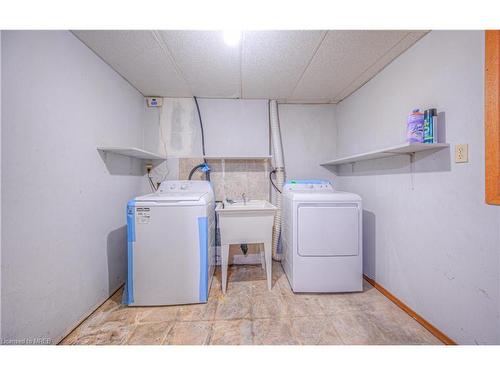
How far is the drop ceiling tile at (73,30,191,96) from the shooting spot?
151cm

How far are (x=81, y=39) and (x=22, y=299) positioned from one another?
1.86m

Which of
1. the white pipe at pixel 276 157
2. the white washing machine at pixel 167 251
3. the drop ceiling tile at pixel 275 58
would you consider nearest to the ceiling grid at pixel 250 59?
the drop ceiling tile at pixel 275 58

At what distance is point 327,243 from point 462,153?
1.18 meters

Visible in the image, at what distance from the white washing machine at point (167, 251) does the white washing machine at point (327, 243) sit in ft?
3.03

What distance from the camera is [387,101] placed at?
6.16 ft

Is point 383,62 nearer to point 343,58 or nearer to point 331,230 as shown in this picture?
point 343,58

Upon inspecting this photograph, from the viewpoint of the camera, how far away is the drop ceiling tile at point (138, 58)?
1.51 metres

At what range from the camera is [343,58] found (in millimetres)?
1786

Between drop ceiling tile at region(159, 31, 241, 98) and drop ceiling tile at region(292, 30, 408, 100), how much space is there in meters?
0.76

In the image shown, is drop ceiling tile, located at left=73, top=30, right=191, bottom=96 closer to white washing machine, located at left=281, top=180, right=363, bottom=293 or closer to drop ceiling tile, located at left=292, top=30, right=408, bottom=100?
drop ceiling tile, located at left=292, top=30, right=408, bottom=100

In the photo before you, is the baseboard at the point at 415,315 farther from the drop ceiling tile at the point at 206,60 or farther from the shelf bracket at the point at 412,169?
the drop ceiling tile at the point at 206,60

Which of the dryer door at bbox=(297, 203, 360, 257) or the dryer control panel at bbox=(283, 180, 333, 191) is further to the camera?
the dryer control panel at bbox=(283, 180, 333, 191)

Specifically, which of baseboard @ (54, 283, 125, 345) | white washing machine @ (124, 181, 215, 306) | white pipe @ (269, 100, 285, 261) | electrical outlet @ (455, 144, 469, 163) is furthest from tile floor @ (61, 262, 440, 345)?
electrical outlet @ (455, 144, 469, 163)

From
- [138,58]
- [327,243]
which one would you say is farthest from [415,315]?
[138,58]
